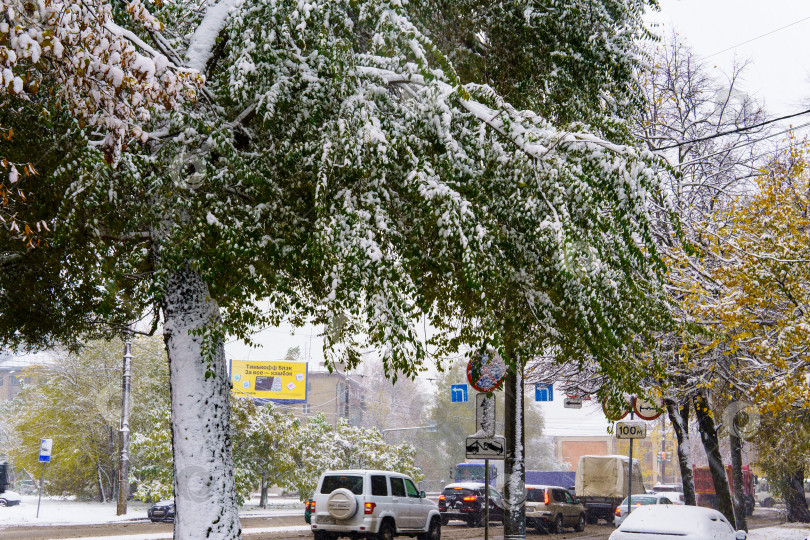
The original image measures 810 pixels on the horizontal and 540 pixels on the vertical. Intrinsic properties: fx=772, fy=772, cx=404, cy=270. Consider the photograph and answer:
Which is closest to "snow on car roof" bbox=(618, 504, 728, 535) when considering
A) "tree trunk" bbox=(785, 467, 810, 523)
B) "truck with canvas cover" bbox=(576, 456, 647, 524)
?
"truck with canvas cover" bbox=(576, 456, 647, 524)

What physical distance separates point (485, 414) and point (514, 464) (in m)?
1.49

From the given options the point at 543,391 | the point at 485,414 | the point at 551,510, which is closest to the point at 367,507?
the point at 485,414

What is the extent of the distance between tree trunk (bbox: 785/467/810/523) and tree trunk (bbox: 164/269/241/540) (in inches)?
1380

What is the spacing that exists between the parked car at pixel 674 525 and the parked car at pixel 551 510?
14.4 metres

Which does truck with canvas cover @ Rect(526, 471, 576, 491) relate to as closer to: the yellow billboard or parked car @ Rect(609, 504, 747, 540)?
the yellow billboard

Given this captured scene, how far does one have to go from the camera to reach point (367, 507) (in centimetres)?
1845

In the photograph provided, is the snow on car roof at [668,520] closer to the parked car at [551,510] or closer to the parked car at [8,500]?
the parked car at [551,510]

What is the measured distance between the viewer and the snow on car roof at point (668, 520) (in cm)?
1115

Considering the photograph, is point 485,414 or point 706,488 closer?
point 485,414

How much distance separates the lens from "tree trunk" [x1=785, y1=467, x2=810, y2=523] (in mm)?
36219

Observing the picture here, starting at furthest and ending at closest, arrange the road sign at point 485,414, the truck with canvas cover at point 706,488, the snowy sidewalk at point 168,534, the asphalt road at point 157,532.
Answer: the truck with canvas cover at point 706,488 → the asphalt road at point 157,532 → the snowy sidewalk at point 168,534 → the road sign at point 485,414

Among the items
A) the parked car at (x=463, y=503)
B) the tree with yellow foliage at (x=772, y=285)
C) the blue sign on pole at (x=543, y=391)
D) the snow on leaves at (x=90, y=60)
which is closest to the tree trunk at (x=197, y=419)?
the snow on leaves at (x=90, y=60)

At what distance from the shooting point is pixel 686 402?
944 inches

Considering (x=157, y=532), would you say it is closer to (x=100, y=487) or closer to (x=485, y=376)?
(x=485, y=376)
